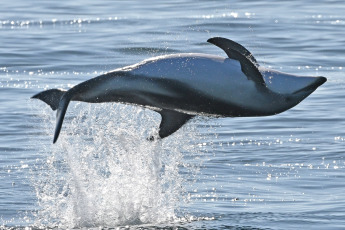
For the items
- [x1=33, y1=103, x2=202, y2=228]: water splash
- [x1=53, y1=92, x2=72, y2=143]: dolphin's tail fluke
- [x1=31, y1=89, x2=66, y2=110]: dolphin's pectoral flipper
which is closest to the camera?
[x1=53, y1=92, x2=72, y2=143]: dolphin's tail fluke

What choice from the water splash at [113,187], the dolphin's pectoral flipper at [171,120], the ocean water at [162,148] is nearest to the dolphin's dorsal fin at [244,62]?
the dolphin's pectoral flipper at [171,120]

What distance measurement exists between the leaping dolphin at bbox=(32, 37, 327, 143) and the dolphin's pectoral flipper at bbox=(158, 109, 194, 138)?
38cm

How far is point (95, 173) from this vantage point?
12523mm

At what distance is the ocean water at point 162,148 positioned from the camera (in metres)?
10.9

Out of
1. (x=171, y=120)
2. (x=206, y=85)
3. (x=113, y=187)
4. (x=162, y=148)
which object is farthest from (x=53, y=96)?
(x=162, y=148)

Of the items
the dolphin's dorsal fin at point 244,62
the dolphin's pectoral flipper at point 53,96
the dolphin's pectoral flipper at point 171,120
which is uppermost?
the dolphin's dorsal fin at point 244,62

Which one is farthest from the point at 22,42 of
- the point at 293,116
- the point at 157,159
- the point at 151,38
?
the point at 157,159

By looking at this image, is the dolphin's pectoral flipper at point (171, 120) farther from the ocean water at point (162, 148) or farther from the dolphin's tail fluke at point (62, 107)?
the dolphin's tail fluke at point (62, 107)

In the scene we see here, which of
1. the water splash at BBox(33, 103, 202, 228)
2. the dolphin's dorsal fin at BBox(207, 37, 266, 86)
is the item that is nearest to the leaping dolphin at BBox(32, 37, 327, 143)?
the dolphin's dorsal fin at BBox(207, 37, 266, 86)

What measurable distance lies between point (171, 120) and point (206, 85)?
2.35 ft

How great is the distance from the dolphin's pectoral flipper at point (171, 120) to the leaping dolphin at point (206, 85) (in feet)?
1.24

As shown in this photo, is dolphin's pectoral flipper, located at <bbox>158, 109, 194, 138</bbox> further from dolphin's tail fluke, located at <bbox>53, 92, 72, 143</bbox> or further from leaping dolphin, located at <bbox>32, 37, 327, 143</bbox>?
dolphin's tail fluke, located at <bbox>53, 92, 72, 143</bbox>

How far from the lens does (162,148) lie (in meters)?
13.9

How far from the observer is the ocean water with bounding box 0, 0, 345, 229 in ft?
35.9
